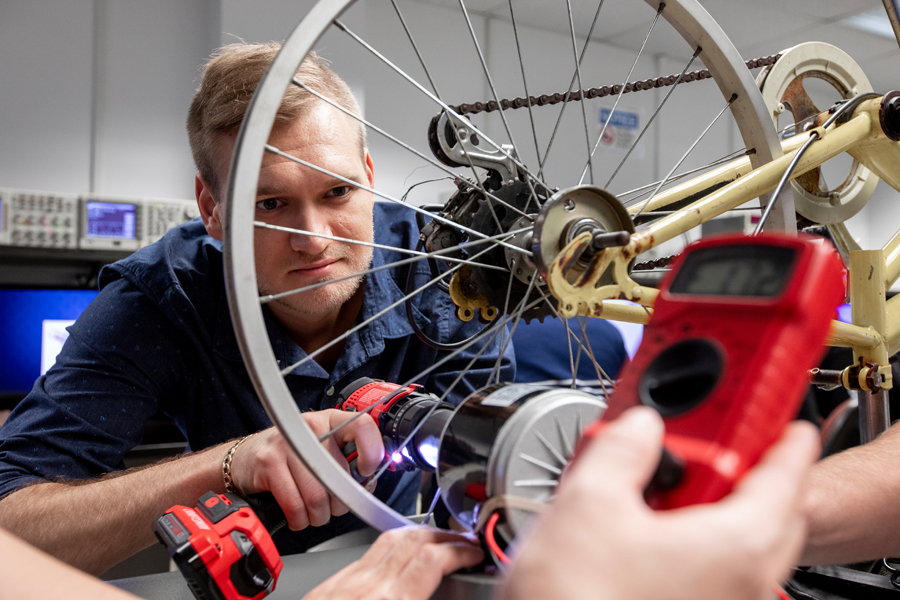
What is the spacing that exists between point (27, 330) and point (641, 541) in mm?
2760

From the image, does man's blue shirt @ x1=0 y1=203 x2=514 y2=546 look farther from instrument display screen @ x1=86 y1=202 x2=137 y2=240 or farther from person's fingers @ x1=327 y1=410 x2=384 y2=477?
instrument display screen @ x1=86 y1=202 x2=137 y2=240

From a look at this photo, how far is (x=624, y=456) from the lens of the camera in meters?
0.31

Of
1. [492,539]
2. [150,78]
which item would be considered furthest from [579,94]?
[150,78]

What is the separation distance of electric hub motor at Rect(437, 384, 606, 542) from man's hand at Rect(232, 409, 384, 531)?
152 millimetres

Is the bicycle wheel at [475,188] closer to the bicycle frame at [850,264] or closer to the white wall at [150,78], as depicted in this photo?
the bicycle frame at [850,264]

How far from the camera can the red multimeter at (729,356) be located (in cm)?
34

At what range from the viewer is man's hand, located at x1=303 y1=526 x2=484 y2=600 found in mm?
479

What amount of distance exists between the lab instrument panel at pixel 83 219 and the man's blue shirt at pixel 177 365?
1.56m

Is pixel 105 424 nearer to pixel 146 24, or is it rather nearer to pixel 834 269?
pixel 834 269

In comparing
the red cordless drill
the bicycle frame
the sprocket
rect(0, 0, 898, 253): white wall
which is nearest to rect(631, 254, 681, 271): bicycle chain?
the bicycle frame

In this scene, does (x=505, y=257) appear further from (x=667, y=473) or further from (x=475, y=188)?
(x=667, y=473)

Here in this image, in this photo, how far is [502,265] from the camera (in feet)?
2.22

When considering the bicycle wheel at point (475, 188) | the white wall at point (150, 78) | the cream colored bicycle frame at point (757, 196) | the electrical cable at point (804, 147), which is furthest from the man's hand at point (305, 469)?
the white wall at point (150, 78)

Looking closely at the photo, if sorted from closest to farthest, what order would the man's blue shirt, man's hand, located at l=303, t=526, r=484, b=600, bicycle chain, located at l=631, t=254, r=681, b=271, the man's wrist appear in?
man's hand, located at l=303, t=526, r=484, b=600, the man's wrist, bicycle chain, located at l=631, t=254, r=681, b=271, the man's blue shirt
